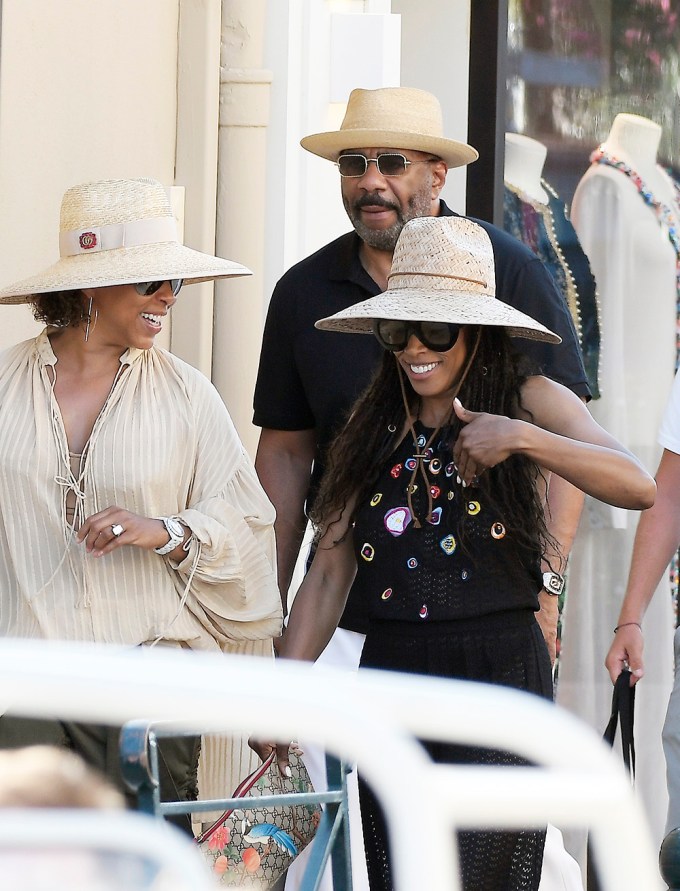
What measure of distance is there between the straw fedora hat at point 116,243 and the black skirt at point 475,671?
1.04 metres

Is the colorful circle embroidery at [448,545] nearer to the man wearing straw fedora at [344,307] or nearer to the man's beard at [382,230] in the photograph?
the man wearing straw fedora at [344,307]

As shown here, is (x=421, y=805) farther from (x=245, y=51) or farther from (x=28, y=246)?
(x=245, y=51)

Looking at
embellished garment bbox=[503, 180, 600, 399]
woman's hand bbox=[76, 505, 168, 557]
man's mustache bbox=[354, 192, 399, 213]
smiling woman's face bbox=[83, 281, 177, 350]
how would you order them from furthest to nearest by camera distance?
embellished garment bbox=[503, 180, 600, 399]
man's mustache bbox=[354, 192, 399, 213]
smiling woman's face bbox=[83, 281, 177, 350]
woman's hand bbox=[76, 505, 168, 557]

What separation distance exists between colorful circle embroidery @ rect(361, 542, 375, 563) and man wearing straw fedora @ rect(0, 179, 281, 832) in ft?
1.54

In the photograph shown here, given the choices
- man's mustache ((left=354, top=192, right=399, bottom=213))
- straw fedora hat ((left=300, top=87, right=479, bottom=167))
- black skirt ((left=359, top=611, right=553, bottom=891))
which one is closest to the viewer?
black skirt ((left=359, top=611, right=553, bottom=891))

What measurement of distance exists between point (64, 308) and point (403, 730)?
270 centimetres

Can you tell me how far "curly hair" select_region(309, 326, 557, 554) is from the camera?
3098 mm

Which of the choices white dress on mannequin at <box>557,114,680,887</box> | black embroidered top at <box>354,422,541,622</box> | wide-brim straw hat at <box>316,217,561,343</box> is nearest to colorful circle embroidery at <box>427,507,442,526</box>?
black embroidered top at <box>354,422,541,622</box>

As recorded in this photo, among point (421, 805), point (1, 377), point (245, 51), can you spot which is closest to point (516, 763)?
point (1, 377)

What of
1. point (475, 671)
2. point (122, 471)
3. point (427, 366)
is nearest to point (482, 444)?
point (427, 366)

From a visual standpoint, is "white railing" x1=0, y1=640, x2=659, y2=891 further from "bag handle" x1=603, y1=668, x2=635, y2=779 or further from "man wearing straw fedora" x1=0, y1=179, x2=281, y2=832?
"bag handle" x1=603, y1=668, x2=635, y2=779

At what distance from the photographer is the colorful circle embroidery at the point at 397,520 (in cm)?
306

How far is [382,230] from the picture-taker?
13.6ft

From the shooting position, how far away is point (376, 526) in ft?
10.1
